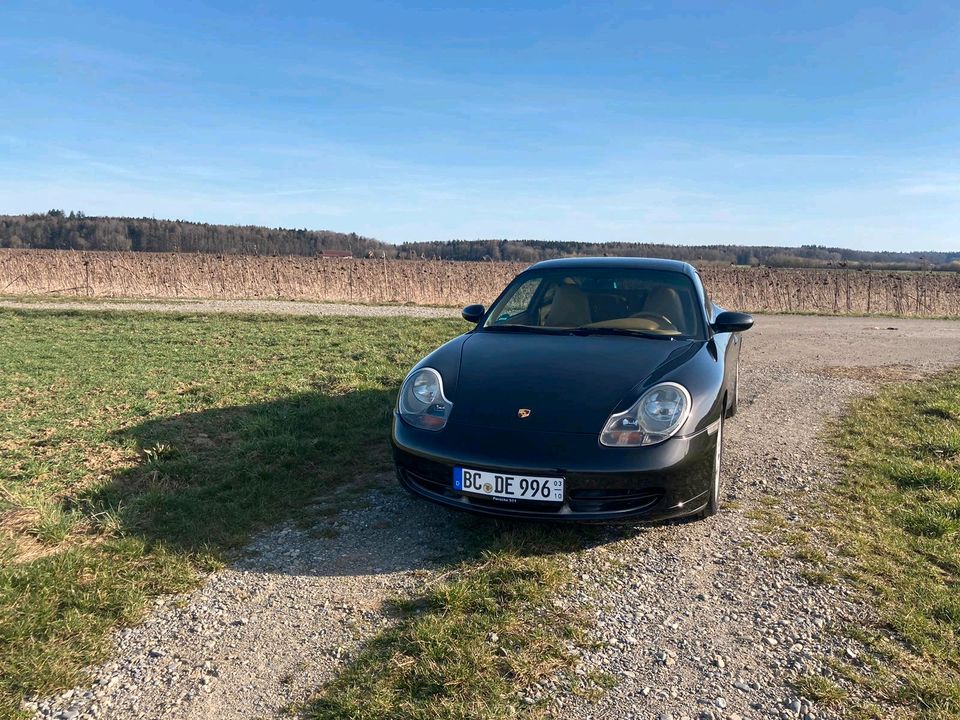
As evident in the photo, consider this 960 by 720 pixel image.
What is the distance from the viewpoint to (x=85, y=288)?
74.0 ft

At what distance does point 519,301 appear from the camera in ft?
16.5

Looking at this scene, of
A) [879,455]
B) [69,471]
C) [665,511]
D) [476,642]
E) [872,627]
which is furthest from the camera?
[879,455]

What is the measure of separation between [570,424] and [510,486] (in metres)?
0.44

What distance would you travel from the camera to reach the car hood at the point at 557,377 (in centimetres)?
330

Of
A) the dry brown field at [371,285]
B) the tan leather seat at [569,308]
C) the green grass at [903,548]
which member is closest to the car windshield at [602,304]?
the tan leather seat at [569,308]

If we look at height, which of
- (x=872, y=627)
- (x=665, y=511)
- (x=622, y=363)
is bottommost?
(x=872, y=627)

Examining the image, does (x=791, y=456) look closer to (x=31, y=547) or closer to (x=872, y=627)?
(x=872, y=627)

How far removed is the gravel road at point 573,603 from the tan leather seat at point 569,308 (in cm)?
155

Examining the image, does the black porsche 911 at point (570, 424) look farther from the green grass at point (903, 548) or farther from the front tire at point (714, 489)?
the green grass at point (903, 548)

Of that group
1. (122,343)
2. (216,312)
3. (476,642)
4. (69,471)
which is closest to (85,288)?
(216,312)

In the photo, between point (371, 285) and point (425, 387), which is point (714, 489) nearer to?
point (425, 387)

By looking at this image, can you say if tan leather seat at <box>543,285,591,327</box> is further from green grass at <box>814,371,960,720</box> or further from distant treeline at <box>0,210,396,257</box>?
distant treeline at <box>0,210,396,257</box>

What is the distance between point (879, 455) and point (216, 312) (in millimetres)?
14672

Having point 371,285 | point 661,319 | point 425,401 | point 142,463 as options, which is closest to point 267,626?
point 425,401
